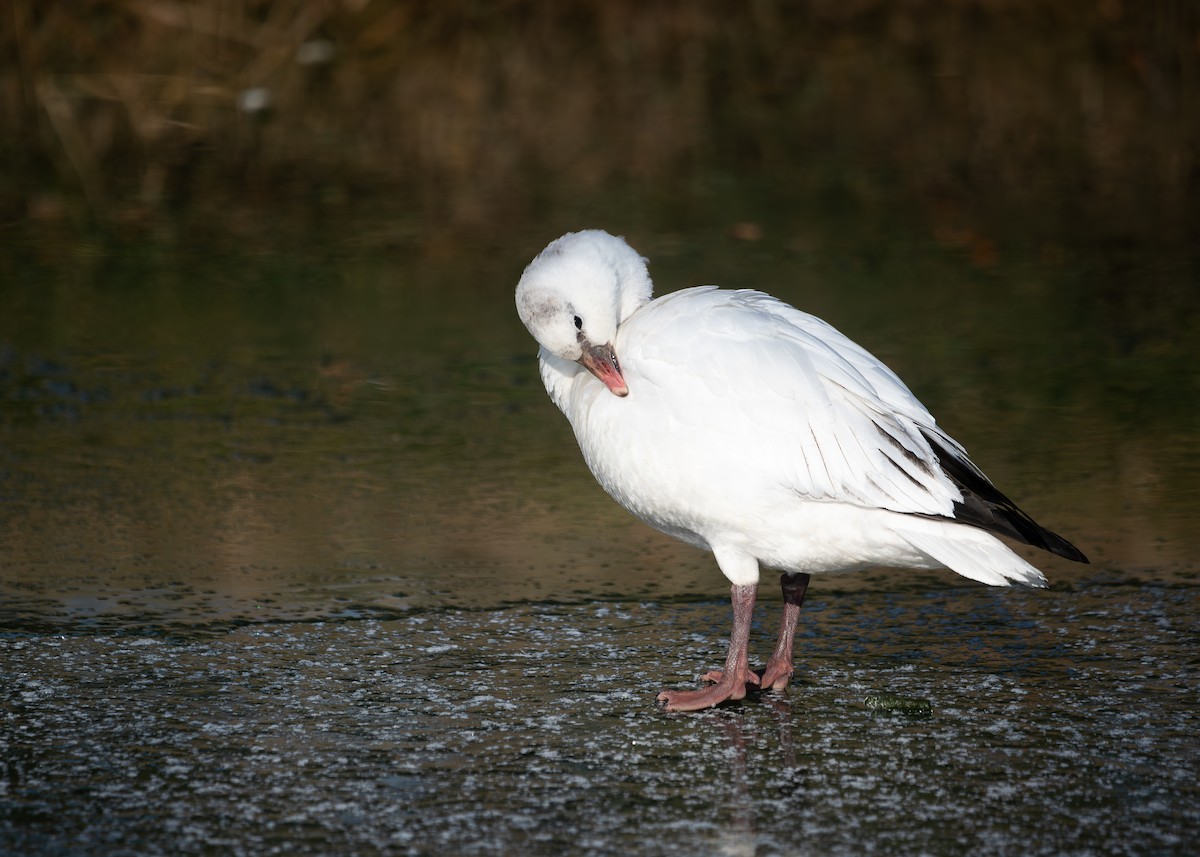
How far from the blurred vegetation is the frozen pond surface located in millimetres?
4693

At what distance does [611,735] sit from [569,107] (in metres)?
8.34

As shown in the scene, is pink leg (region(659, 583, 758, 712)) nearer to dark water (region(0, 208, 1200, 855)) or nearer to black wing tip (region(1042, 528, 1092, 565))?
dark water (region(0, 208, 1200, 855))

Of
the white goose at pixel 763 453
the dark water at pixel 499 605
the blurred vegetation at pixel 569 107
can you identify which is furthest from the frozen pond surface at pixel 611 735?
the blurred vegetation at pixel 569 107

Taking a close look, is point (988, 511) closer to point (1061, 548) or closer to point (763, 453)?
point (1061, 548)

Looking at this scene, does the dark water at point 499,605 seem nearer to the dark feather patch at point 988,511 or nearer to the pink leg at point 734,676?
Result: the pink leg at point 734,676

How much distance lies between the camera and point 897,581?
5.36m

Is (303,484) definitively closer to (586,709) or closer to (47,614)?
(47,614)

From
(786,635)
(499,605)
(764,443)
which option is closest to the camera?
(764,443)

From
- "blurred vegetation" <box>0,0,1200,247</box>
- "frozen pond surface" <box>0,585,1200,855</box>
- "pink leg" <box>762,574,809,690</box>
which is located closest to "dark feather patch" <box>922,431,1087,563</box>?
"frozen pond surface" <box>0,585,1200,855</box>

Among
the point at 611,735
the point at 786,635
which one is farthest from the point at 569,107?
the point at 611,735

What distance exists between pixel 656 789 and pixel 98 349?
4593mm

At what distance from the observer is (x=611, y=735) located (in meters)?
4.22

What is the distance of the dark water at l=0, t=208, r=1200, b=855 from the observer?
3.81m

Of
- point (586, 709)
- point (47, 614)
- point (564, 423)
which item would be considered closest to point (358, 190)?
point (564, 423)
